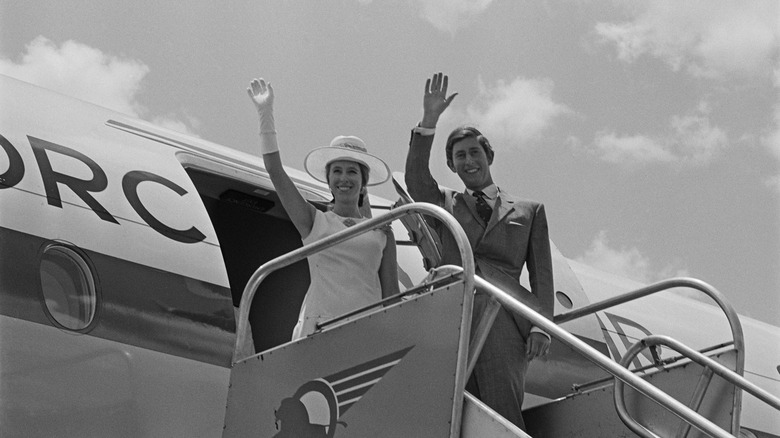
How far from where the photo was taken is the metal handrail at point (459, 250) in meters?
3.89

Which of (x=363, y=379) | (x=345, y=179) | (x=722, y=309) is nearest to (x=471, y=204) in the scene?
(x=345, y=179)

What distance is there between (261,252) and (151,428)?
2.99 metres

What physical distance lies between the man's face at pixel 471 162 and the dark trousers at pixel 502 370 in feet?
2.73

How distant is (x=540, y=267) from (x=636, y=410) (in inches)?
40.9

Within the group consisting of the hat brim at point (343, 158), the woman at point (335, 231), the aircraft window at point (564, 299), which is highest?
the aircraft window at point (564, 299)

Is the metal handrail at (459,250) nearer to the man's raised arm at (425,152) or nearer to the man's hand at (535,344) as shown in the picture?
the man's raised arm at (425,152)

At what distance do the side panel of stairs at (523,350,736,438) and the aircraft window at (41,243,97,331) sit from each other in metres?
2.77

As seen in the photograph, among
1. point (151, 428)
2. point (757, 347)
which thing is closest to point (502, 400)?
point (151, 428)

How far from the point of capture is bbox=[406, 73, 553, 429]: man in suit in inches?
188

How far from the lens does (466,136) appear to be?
5.29 meters

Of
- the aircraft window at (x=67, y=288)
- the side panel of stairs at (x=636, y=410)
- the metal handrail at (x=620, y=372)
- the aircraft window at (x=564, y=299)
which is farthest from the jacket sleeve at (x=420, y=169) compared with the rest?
the aircraft window at (x=564, y=299)

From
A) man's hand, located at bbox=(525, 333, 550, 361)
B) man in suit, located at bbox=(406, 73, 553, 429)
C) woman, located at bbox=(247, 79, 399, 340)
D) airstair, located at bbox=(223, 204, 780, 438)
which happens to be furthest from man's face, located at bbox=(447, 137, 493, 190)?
man's hand, located at bbox=(525, 333, 550, 361)

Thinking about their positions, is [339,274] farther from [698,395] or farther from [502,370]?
[698,395]

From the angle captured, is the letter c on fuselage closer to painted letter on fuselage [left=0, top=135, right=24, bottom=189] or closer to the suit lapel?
painted letter on fuselage [left=0, top=135, right=24, bottom=189]
